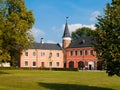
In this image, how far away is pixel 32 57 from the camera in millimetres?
112750

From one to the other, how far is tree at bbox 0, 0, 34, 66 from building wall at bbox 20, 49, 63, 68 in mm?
51234

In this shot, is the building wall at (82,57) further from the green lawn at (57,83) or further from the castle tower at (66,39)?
the green lawn at (57,83)

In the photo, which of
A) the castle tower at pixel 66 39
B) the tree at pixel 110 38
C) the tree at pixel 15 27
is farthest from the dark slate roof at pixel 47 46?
the tree at pixel 110 38

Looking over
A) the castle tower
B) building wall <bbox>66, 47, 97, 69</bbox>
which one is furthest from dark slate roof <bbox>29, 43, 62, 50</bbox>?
building wall <bbox>66, 47, 97, 69</bbox>

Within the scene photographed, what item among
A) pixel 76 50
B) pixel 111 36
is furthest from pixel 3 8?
pixel 76 50

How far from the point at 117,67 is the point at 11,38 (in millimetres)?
31947

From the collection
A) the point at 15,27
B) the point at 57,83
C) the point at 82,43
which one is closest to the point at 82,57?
the point at 82,43

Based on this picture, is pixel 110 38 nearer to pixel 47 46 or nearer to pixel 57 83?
pixel 57 83

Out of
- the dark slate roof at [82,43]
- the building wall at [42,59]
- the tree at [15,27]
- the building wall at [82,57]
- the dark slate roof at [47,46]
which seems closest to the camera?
the tree at [15,27]

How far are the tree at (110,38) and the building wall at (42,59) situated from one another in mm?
84721

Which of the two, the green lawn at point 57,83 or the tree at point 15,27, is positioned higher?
the tree at point 15,27

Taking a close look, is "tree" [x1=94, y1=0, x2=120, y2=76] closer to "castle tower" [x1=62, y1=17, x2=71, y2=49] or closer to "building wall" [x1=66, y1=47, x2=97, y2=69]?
"building wall" [x1=66, y1=47, x2=97, y2=69]

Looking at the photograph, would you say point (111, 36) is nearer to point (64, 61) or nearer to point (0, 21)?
point (0, 21)

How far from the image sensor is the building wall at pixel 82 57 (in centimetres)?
10544
